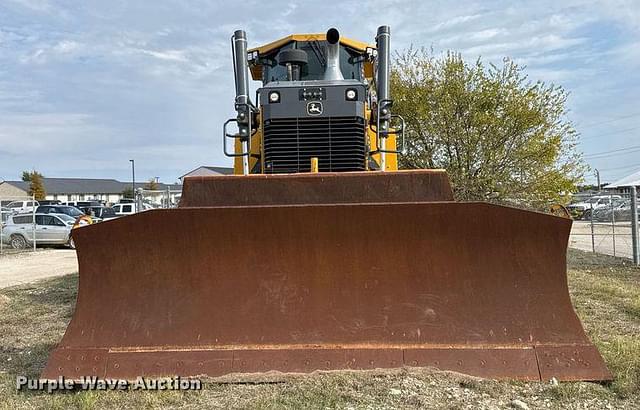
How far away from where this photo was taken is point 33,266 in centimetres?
1480

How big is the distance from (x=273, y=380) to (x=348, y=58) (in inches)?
166

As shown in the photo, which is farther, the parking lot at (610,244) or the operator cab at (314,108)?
the parking lot at (610,244)

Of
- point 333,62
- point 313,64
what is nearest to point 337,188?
point 333,62

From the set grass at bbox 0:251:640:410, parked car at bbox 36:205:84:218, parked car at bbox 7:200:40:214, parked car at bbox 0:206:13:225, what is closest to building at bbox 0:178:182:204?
parked car at bbox 7:200:40:214

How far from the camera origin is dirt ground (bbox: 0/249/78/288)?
12148 millimetres

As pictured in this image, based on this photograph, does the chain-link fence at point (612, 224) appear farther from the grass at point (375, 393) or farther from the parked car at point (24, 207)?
the parked car at point (24, 207)

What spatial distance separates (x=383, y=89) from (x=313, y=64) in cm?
97

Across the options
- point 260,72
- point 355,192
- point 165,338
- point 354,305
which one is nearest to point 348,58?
point 260,72

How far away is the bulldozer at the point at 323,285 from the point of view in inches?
151

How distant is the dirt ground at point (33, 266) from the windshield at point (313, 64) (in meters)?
7.28

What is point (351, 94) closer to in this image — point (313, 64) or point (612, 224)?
point (313, 64)

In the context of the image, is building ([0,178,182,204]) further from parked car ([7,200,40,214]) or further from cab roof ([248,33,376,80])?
cab roof ([248,33,376,80])

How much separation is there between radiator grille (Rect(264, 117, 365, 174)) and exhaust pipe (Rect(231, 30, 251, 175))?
0.44 m

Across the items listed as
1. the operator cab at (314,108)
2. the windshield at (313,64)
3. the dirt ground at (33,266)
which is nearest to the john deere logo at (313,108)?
the operator cab at (314,108)
